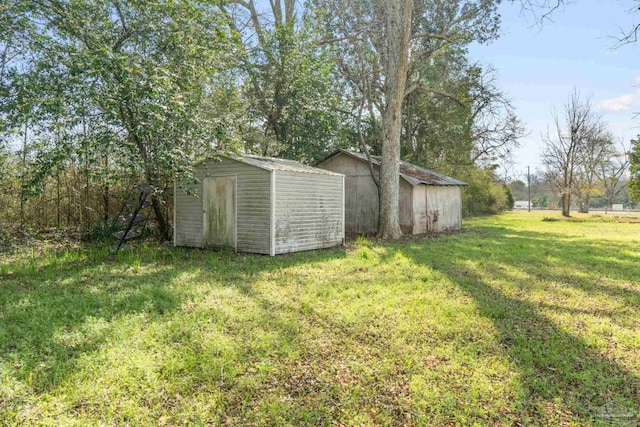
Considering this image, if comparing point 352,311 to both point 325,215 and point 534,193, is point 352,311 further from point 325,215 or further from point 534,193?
point 534,193

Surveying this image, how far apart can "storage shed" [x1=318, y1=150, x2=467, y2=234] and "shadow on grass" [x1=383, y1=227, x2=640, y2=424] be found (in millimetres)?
2896

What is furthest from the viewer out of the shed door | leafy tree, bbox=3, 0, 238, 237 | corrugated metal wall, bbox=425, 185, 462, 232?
corrugated metal wall, bbox=425, 185, 462, 232

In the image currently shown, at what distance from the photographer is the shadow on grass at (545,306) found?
303 centimetres

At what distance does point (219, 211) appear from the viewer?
9570 mm

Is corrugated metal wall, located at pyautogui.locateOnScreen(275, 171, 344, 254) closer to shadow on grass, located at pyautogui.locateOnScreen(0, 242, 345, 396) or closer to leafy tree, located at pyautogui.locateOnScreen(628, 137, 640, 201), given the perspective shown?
shadow on grass, located at pyautogui.locateOnScreen(0, 242, 345, 396)

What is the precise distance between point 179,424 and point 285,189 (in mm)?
6809

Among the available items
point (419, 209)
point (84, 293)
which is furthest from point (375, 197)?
point (84, 293)

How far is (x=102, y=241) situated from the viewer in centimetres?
1001

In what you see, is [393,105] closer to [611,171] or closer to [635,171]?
[635,171]

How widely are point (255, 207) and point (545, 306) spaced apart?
19.7ft

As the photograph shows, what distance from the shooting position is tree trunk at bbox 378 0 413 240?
454 inches

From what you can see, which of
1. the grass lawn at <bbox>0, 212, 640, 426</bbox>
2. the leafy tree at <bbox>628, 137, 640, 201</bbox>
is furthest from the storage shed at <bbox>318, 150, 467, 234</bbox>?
the leafy tree at <bbox>628, 137, 640, 201</bbox>

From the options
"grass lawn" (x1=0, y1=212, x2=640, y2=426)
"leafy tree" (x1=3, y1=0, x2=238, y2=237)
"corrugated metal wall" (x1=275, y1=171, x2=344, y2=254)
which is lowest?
"grass lawn" (x1=0, y1=212, x2=640, y2=426)

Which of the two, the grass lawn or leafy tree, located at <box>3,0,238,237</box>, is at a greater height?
leafy tree, located at <box>3,0,238,237</box>
